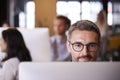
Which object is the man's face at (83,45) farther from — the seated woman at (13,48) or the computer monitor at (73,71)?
the seated woman at (13,48)

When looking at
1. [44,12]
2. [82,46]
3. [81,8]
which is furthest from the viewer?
[81,8]

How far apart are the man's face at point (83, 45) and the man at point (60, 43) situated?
1.95 ft

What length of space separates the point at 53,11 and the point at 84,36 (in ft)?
15.1

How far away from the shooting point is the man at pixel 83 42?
2.70 ft

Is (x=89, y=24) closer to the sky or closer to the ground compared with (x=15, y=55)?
closer to the sky

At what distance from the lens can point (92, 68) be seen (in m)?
0.58

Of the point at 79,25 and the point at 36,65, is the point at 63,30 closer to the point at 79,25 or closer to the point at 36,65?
the point at 79,25

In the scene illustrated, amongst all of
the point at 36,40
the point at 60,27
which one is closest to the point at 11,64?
the point at 36,40

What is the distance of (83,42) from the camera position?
87 cm

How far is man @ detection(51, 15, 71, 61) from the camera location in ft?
5.43

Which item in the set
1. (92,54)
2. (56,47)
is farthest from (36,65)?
(56,47)

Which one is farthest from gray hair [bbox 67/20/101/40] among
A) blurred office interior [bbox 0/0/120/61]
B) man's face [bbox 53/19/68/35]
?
blurred office interior [bbox 0/0/120/61]

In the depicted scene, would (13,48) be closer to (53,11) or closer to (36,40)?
(36,40)

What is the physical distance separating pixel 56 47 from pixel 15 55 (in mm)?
457
